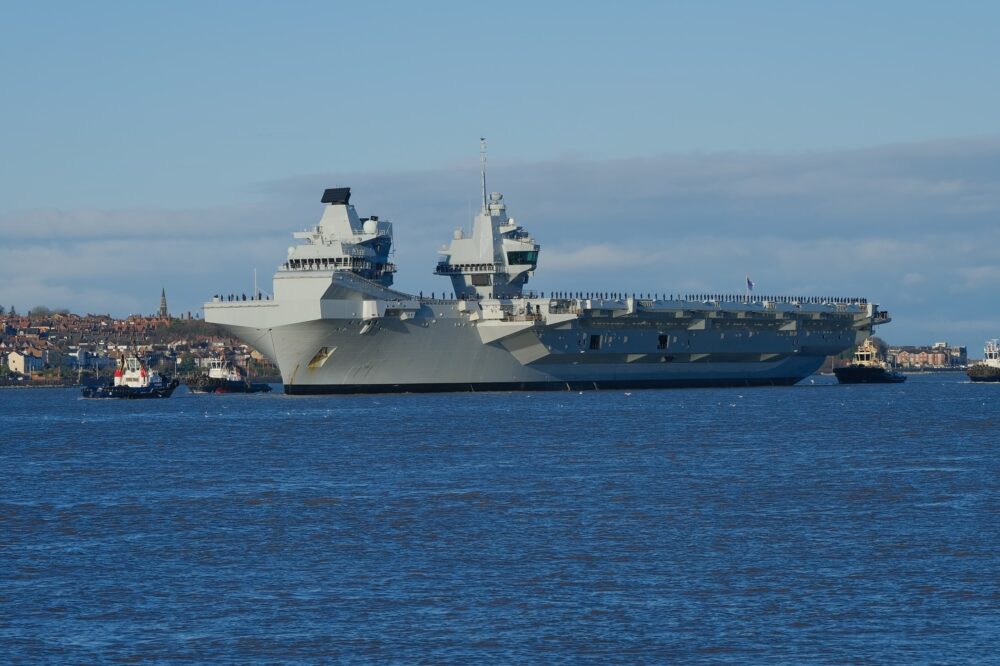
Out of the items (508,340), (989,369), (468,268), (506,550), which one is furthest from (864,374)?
(506,550)

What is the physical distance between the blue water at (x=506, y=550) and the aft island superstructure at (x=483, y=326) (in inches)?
941

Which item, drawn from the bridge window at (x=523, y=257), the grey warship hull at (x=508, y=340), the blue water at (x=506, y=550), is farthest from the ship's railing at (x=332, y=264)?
the blue water at (x=506, y=550)

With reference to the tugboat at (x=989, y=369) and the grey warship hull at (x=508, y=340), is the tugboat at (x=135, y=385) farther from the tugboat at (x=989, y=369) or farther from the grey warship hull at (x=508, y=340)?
the tugboat at (x=989, y=369)

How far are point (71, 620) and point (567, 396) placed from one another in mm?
61705

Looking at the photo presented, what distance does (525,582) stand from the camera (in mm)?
20578

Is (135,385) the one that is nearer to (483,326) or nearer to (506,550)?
(483,326)

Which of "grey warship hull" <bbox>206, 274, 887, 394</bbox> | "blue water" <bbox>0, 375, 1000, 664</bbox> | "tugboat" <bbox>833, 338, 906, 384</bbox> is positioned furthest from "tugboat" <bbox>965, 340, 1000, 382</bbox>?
"blue water" <bbox>0, 375, 1000, 664</bbox>

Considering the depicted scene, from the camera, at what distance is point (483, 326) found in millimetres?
75312

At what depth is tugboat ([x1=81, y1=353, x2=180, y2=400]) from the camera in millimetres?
97438

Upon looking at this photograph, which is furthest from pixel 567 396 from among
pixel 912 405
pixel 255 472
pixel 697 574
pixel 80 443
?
pixel 697 574

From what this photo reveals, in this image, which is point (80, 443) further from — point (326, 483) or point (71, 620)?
point (71, 620)

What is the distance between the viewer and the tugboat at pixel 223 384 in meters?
109

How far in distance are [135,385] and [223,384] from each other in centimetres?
1156

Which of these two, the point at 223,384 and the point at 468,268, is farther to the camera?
the point at 223,384
